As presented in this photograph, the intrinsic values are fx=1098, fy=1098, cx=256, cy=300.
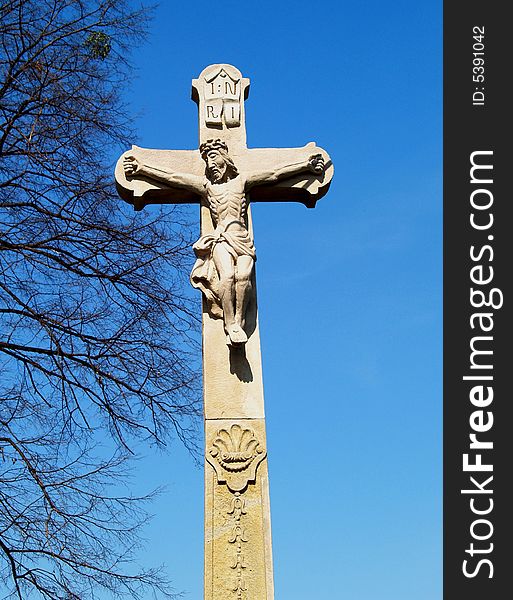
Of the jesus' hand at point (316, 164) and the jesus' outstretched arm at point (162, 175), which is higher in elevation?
the jesus' hand at point (316, 164)

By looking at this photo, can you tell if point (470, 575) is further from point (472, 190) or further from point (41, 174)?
point (41, 174)

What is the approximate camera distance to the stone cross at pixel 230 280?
6.62 meters

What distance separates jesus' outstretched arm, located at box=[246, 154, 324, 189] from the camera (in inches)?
298

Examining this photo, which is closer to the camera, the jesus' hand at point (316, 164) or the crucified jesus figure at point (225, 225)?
the crucified jesus figure at point (225, 225)

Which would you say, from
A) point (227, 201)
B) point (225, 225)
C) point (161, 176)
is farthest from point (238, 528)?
point (161, 176)

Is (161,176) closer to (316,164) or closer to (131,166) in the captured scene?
(131,166)

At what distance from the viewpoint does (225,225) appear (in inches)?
288

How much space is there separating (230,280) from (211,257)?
272mm

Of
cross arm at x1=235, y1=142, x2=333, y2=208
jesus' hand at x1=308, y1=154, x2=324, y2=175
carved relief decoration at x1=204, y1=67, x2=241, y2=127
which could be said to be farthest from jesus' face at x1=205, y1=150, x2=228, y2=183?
jesus' hand at x1=308, y1=154, x2=324, y2=175

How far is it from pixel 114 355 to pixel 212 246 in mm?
4097

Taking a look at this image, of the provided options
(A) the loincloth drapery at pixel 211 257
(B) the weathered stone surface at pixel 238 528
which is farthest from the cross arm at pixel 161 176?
(B) the weathered stone surface at pixel 238 528

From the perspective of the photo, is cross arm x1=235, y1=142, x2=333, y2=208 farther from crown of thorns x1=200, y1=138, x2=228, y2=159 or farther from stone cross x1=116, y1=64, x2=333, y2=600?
crown of thorns x1=200, y1=138, x2=228, y2=159

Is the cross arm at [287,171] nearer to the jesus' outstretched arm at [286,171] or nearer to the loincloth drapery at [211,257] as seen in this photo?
the jesus' outstretched arm at [286,171]

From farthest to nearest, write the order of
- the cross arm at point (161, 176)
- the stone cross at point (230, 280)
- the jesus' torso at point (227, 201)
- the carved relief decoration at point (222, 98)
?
the carved relief decoration at point (222, 98)
the cross arm at point (161, 176)
the jesus' torso at point (227, 201)
the stone cross at point (230, 280)
